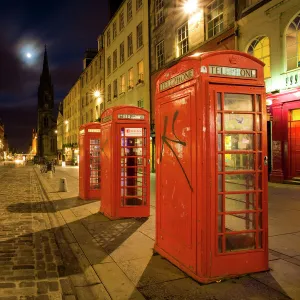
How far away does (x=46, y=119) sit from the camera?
114625 millimetres

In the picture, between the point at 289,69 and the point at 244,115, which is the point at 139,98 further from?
the point at 244,115

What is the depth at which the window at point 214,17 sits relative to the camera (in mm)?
18766

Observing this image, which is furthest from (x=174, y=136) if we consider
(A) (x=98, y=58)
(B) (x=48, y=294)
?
(A) (x=98, y=58)

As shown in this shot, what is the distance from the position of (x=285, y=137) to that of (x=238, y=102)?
12.4 metres

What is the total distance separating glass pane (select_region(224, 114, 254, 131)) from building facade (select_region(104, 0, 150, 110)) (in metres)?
22.9

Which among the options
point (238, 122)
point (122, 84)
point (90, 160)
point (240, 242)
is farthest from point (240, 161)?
point (122, 84)

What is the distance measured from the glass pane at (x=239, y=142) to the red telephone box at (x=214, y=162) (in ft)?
0.05

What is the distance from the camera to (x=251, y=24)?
54.9ft

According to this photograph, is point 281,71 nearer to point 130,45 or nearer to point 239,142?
point 239,142

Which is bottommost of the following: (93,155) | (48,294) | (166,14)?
(48,294)

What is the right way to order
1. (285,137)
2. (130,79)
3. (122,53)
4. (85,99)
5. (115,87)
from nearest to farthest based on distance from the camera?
(285,137) < (130,79) < (122,53) < (115,87) < (85,99)

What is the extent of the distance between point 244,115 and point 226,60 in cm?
85

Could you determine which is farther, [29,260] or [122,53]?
[122,53]

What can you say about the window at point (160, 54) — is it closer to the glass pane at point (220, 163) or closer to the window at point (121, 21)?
the window at point (121, 21)
